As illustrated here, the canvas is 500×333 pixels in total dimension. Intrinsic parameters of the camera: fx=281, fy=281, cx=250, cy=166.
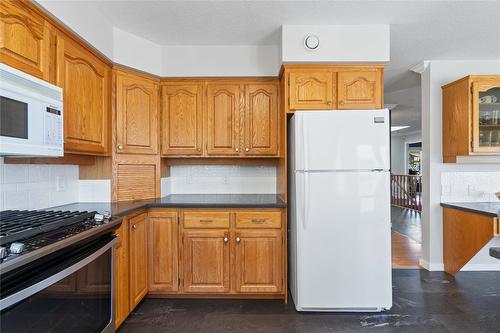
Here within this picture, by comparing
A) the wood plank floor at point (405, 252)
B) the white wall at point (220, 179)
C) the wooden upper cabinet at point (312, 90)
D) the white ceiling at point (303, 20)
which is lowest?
the wood plank floor at point (405, 252)

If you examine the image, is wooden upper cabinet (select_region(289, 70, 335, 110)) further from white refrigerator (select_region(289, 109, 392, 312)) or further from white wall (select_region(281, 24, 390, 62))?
white refrigerator (select_region(289, 109, 392, 312))

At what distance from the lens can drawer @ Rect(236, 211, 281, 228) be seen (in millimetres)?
2430

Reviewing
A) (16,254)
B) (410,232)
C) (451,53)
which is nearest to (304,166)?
(16,254)

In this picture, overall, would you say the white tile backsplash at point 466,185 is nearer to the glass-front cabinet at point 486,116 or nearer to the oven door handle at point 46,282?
the glass-front cabinet at point 486,116

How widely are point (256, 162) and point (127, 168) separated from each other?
1.32 metres

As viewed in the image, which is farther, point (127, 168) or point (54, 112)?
point (127, 168)

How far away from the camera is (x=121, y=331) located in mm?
2057

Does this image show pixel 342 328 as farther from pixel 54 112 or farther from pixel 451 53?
pixel 451 53

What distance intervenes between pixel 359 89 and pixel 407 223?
4406 millimetres

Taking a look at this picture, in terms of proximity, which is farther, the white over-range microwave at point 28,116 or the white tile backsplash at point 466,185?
the white tile backsplash at point 466,185

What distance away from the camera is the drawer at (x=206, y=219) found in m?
2.44

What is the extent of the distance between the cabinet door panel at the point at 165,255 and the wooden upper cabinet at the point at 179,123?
2.31 ft

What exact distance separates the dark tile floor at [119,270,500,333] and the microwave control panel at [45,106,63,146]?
4.75ft

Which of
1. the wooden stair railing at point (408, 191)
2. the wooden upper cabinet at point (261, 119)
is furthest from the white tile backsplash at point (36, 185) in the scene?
the wooden stair railing at point (408, 191)
